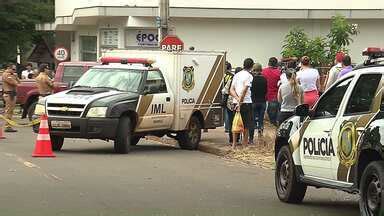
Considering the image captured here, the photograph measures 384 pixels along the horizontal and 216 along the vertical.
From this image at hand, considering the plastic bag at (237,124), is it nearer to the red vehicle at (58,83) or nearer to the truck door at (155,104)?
the truck door at (155,104)

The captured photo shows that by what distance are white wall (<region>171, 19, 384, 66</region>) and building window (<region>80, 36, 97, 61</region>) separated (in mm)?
6563

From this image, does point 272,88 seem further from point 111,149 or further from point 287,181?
point 287,181

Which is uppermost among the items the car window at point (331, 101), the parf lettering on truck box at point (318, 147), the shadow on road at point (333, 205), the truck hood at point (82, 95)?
the car window at point (331, 101)

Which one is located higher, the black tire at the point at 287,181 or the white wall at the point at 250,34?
the white wall at the point at 250,34

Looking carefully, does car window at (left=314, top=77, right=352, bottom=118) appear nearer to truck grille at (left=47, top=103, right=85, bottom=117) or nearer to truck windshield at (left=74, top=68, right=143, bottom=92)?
truck grille at (left=47, top=103, right=85, bottom=117)

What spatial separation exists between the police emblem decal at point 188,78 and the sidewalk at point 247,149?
1.47 metres

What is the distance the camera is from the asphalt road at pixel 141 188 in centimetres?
884

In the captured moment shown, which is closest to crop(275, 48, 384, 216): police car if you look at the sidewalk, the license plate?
the sidewalk

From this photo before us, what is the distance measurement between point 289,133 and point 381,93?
224 cm

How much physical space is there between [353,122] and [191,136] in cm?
963

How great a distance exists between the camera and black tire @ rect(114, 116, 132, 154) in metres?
14.8

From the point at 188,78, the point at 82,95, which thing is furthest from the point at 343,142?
the point at 188,78

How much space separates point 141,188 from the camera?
1057 cm

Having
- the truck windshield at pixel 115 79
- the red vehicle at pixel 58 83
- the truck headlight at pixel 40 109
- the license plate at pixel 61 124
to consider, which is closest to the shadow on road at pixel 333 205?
the license plate at pixel 61 124
